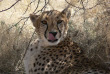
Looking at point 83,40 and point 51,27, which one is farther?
point 83,40

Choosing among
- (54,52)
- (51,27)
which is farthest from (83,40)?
(51,27)

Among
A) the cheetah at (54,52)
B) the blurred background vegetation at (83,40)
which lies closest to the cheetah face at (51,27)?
the cheetah at (54,52)

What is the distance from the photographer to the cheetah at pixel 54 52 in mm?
2697

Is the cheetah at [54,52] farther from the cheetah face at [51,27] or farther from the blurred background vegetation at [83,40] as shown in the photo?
the blurred background vegetation at [83,40]

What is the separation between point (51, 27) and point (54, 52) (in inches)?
14.7

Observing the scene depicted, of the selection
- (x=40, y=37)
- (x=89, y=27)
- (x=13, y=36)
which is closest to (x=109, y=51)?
(x=89, y=27)

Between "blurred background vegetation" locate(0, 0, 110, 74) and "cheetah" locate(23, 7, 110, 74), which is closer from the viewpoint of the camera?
"cheetah" locate(23, 7, 110, 74)

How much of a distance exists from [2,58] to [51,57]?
1389mm

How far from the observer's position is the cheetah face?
275 centimetres

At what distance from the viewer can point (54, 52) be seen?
2.91 meters

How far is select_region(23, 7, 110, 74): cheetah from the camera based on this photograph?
8.85ft

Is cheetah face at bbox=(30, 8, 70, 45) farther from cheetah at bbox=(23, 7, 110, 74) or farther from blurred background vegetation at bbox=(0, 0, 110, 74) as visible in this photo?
blurred background vegetation at bbox=(0, 0, 110, 74)

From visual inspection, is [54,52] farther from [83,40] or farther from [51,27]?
[83,40]

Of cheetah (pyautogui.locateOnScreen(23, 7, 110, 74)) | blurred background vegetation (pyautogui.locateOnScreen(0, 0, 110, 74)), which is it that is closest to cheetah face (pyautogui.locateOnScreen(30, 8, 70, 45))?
cheetah (pyautogui.locateOnScreen(23, 7, 110, 74))
